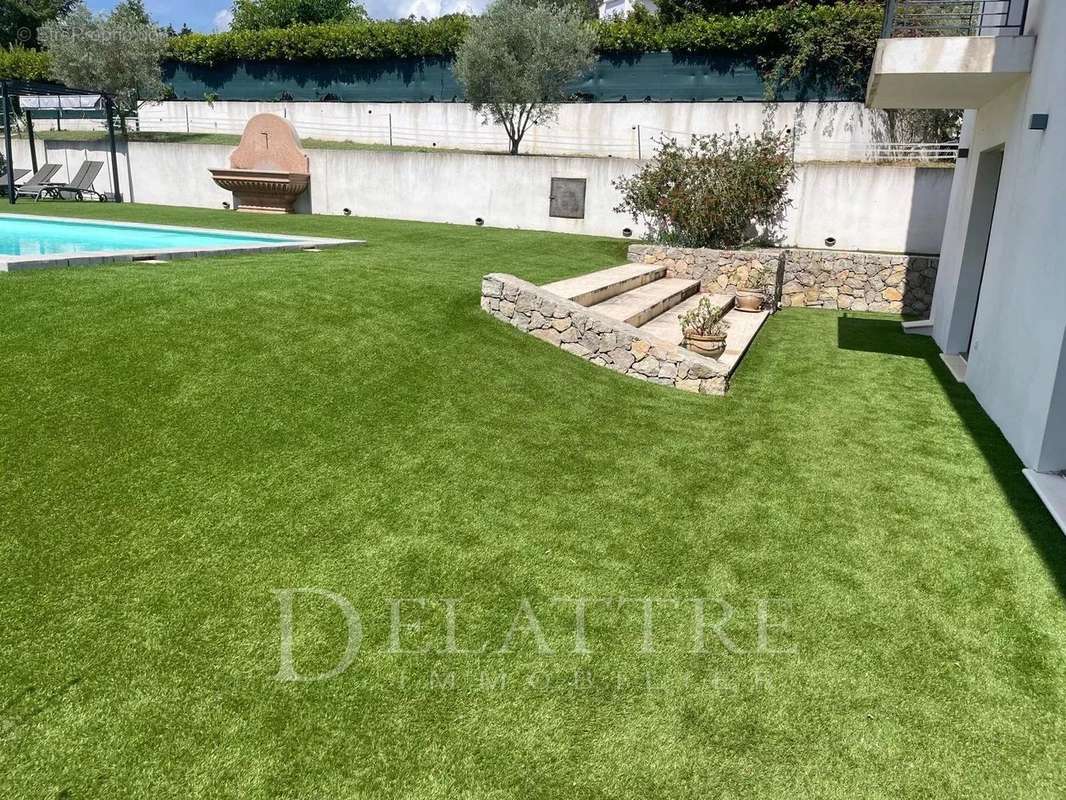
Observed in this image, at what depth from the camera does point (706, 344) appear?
8492mm

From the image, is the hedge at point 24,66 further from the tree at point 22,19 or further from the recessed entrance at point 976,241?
the recessed entrance at point 976,241

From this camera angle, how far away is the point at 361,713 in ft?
10.1

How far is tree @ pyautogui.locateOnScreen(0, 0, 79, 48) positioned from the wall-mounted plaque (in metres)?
49.3

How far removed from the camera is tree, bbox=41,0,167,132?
29.8 m

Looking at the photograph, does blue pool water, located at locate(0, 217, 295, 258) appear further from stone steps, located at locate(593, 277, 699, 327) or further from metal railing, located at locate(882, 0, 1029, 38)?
metal railing, located at locate(882, 0, 1029, 38)

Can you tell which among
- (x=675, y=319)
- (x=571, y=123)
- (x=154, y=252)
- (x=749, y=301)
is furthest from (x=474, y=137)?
(x=154, y=252)

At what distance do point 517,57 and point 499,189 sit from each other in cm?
829

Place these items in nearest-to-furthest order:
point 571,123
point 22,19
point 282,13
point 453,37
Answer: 1. point 571,123
2. point 453,37
3. point 22,19
4. point 282,13

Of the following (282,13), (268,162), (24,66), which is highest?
(282,13)

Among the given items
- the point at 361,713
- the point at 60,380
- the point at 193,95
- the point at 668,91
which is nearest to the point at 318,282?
the point at 60,380

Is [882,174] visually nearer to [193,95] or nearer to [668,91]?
[668,91]

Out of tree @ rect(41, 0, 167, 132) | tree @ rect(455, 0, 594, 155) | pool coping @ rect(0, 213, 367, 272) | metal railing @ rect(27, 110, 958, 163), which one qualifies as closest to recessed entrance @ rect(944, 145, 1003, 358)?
pool coping @ rect(0, 213, 367, 272)

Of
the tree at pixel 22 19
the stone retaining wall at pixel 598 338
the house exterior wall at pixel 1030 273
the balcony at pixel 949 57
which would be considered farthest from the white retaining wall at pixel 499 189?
the tree at pixel 22 19

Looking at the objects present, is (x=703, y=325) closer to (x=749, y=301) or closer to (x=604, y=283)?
(x=604, y=283)
